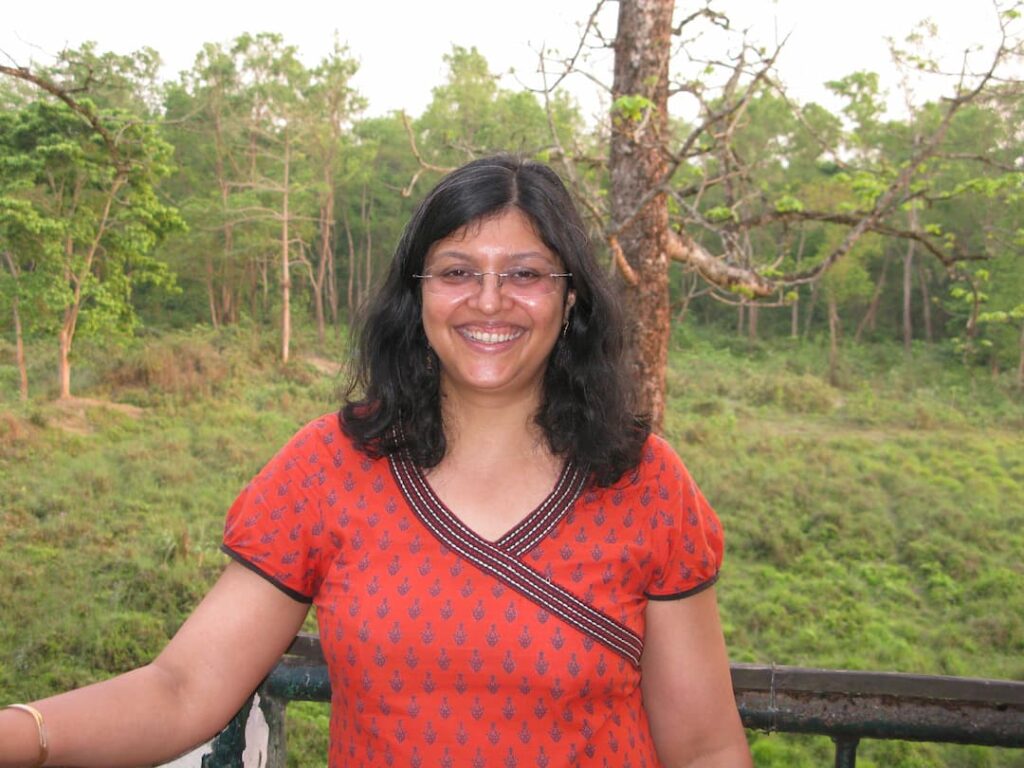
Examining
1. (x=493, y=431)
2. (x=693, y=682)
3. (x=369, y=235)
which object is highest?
(x=369, y=235)

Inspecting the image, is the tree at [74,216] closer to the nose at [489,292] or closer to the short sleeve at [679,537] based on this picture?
the nose at [489,292]

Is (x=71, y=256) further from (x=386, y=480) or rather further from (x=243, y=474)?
(x=386, y=480)

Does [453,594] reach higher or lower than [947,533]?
higher

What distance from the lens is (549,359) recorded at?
142 cm

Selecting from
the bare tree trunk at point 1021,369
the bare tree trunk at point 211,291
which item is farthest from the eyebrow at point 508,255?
the bare tree trunk at point 211,291

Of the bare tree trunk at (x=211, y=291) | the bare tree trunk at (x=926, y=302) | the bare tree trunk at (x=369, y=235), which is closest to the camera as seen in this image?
the bare tree trunk at (x=211, y=291)

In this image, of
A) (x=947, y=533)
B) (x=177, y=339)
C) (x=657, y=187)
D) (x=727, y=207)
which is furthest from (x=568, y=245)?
(x=177, y=339)

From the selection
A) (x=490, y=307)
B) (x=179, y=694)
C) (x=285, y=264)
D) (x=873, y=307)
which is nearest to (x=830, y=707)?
(x=490, y=307)

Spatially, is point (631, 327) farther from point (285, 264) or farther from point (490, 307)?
point (285, 264)

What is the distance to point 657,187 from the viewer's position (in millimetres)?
3459

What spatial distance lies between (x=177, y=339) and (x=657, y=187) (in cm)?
1837

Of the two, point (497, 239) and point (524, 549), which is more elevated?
point (497, 239)

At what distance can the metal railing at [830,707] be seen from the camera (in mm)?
1195

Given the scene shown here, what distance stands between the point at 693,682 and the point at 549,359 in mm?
527
